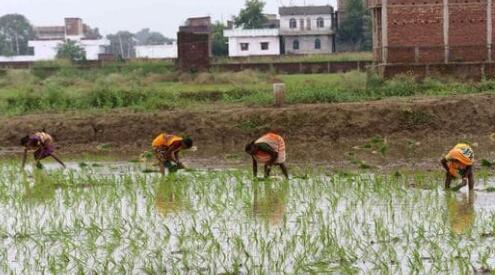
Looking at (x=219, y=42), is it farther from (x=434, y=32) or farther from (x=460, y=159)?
(x=460, y=159)

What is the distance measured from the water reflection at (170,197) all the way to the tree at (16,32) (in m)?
77.7

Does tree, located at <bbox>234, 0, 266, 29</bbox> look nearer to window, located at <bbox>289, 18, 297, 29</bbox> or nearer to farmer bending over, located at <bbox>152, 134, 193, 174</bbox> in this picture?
window, located at <bbox>289, 18, 297, 29</bbox>

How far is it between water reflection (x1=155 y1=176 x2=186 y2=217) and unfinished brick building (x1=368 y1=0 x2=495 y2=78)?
1349cm

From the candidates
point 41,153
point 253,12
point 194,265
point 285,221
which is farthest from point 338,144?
point 253,12

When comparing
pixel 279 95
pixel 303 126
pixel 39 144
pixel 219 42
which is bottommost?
pixel 303 126

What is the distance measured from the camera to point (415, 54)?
89.5ft

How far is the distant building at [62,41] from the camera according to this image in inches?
2838

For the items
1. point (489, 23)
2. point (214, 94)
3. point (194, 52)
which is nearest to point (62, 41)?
point (194, 52)

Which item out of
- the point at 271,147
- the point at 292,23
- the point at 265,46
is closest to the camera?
the point at 271,147

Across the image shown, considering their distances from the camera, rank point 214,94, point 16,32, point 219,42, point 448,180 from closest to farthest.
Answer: point 448,180 → point 214,94 → point 219,42 → point 16,32

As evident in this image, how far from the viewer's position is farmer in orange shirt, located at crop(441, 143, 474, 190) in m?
12.9

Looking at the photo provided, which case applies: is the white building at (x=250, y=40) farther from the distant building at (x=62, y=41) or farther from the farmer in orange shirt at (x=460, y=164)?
the farmer in orange shirt at (x=460, y=164)

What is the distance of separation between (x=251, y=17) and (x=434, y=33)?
33.0m

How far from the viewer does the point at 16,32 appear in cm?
9638
